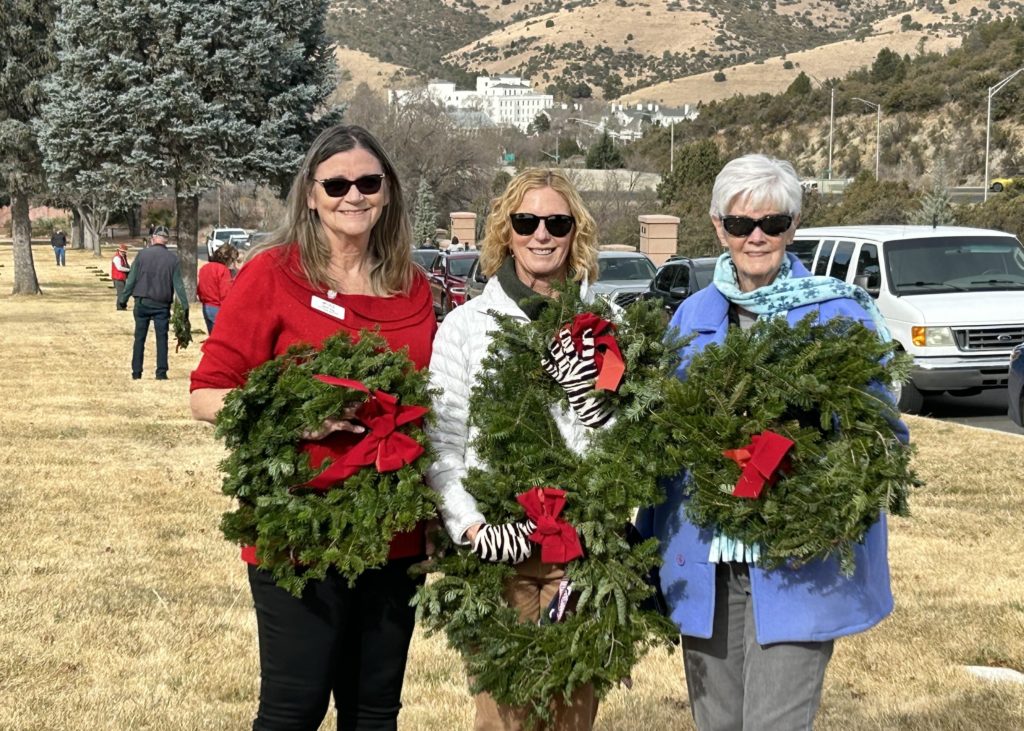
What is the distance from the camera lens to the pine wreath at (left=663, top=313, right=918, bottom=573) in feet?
10.1

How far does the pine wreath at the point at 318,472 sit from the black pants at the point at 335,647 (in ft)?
0.40

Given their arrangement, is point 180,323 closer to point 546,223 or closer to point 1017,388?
point 1017,388

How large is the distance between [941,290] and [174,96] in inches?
914

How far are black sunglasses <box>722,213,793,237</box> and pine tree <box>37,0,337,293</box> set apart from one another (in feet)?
97.6

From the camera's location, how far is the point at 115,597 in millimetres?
6570

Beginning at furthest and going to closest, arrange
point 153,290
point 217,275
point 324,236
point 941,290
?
point 153,290 < point 217,275 < point 941,290 < point 324,236

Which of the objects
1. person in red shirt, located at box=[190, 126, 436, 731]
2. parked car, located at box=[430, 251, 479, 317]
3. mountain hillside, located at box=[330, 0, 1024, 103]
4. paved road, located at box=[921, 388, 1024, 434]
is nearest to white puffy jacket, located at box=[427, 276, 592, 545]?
person in red shirt, located at box=[190, 126, 436, 731]

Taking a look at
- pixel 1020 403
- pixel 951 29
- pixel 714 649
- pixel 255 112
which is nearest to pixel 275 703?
pixel 714 649

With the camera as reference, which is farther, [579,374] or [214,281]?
[214,281]

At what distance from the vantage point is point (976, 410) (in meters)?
14.1

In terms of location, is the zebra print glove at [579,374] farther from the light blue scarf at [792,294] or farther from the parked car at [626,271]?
the parked car at [626,271]

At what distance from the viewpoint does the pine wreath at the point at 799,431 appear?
308cm

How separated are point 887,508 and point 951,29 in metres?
172

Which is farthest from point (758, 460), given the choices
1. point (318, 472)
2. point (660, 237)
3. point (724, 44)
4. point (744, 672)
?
point (724, 44)
